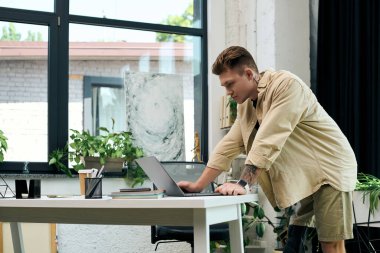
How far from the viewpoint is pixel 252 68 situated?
2.71 metres

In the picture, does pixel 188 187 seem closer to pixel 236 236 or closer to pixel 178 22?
pixel 236 236

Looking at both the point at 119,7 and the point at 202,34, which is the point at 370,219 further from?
the point at 119,7

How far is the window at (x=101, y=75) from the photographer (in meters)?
4.74

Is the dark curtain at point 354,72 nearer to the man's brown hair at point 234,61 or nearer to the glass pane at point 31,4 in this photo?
the man's brown hair at point 234,61

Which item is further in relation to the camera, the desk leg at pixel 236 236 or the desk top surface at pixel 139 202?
the desk leg at pixel 236 236

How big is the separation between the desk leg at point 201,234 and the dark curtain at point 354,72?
2.35 metres

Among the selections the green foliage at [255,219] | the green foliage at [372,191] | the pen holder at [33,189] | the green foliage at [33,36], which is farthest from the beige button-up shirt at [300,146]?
the green foliage at [33,36]

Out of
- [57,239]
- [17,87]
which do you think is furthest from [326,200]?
[17,87]

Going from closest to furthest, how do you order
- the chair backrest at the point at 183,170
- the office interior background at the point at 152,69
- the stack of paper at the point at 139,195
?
the stack of paper at the point at 139,195
the chair backrest at the point at 183,170
the office interior background at the point at 152,69

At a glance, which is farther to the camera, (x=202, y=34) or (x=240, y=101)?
(x=202, y=34)

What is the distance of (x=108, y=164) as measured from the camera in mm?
4793

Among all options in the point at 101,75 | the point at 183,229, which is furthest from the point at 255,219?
the point at 101,75

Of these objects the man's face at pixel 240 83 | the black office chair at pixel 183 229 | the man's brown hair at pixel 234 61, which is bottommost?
the black office chair at pixel 183 229

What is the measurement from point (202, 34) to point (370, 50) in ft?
5.44
